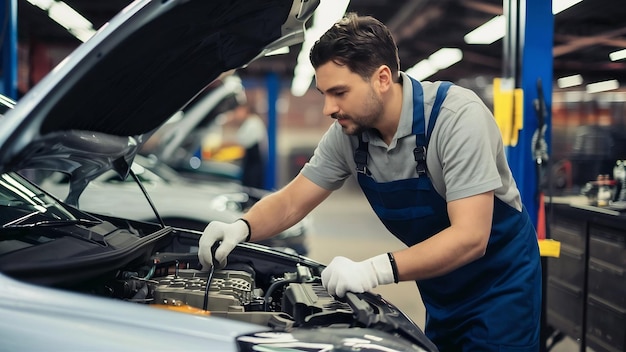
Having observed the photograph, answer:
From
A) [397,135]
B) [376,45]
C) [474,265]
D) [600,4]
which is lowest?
[474,265]

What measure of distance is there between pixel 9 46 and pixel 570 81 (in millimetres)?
9090

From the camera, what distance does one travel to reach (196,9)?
1.61 metres

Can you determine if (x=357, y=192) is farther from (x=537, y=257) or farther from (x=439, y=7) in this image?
(x=537, y=257)

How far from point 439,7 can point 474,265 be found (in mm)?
5686

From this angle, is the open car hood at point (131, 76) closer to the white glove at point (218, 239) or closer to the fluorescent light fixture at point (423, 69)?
the white glove at point (218, 239)

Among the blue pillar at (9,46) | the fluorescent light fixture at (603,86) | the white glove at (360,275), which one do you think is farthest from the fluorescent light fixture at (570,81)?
the white glove at (360,275)

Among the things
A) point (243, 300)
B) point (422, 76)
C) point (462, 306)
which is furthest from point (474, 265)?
point (422, 76)

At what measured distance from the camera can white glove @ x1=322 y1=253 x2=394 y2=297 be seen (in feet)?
5.81

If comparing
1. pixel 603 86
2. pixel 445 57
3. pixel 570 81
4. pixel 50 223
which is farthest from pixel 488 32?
pixel 50 223

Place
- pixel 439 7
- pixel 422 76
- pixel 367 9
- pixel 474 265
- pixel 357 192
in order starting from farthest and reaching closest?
1. pixel 357 192
2. pixel 422 76
3. pixel 367 9
4. pixel 439 7
5. pixel 474 265

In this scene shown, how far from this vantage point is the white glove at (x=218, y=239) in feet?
7.07

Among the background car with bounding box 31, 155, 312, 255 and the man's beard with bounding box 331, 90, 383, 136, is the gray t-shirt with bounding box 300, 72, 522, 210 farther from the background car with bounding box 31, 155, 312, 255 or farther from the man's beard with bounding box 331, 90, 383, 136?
the background car with bounding box 31, 155, 312, 255

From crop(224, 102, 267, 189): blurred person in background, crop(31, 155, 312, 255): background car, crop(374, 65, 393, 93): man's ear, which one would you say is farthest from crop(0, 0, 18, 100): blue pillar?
crop(224, 102, 267, 189): blurred person in background

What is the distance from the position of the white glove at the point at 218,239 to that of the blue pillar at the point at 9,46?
2.76 meters
